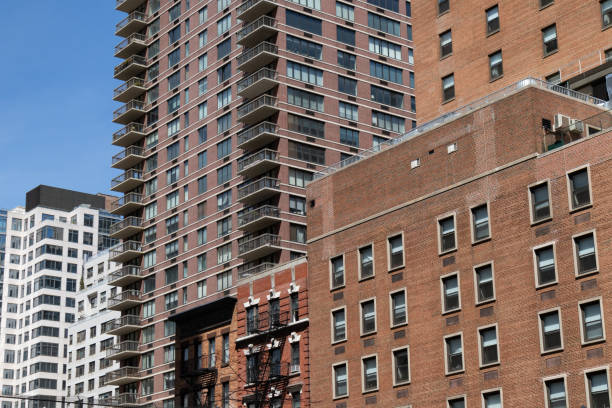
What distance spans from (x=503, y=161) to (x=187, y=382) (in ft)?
124

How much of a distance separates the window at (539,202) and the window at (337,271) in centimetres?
1577

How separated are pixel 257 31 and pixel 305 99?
7879mm

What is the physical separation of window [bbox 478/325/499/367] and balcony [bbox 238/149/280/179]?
4389 centimetres

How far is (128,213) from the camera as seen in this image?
404 feet

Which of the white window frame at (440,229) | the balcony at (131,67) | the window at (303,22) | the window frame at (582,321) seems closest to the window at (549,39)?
the white window frame at (440,229)

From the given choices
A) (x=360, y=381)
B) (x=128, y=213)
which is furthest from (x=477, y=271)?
(x=128, y=213)

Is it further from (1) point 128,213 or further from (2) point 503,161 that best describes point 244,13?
(2) point 503,161

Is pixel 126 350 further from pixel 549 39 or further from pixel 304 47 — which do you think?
pixel 549 39

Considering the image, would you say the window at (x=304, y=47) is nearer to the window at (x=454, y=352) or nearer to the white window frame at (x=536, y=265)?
the window at (x=454, y=352)

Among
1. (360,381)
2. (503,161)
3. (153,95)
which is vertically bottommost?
(360,381)

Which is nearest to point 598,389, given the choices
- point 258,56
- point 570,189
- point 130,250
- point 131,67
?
point 570,189

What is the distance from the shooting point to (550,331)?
55.1 m

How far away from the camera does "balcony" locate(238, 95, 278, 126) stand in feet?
334

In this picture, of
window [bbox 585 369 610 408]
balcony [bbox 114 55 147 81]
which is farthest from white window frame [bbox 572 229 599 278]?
balcony [bbox 114 55 147 81]
